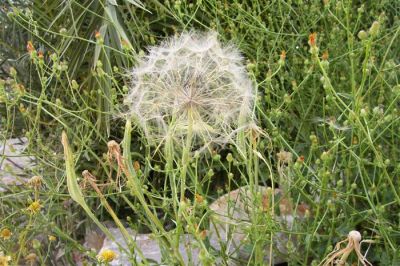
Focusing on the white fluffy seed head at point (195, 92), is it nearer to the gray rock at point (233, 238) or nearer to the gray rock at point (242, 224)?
the gray rock at point (242, 224)

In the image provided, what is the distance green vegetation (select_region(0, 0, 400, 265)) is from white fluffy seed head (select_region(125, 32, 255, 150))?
2.8 inches

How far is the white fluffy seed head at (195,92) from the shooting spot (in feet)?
5.15

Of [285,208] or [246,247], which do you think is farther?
[285,208]

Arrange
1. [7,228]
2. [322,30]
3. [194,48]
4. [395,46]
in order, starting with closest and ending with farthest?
[194,48]
[7,228]
[395,46]
[322,30]

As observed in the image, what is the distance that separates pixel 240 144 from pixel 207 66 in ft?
0.98

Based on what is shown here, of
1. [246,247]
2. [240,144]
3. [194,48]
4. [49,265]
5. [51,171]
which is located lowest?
[49,265]

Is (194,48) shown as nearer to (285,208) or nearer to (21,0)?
(285,208)

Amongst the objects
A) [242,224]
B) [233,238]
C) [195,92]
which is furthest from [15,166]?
[195,92]

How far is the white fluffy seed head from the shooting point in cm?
157

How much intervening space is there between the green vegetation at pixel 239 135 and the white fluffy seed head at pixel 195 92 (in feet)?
0.23

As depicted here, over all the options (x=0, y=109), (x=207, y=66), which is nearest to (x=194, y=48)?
(x=207, y=66)

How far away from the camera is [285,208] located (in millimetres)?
2371

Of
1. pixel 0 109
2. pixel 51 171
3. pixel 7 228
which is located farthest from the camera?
pixel 0 109

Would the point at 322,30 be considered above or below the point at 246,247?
above
